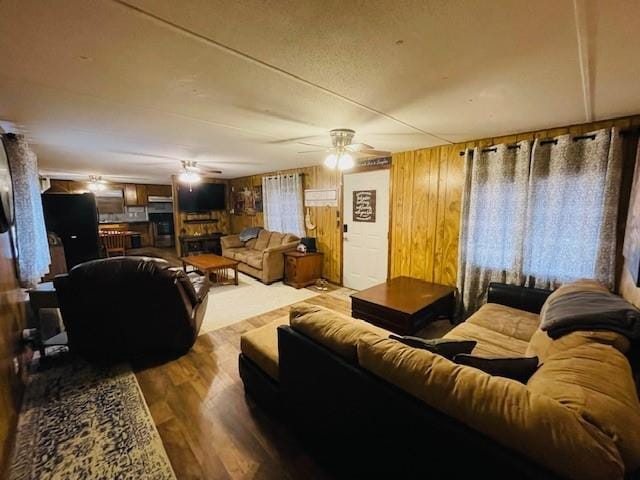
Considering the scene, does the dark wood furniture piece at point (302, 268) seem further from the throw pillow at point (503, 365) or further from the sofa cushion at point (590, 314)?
the throw pillow at point (503, 365)

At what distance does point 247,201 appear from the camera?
22.4 feet

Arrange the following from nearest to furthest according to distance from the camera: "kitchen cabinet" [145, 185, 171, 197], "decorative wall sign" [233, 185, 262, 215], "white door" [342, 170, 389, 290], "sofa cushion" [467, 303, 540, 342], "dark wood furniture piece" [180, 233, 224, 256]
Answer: "sofa cushion" [467, 303, 540, 342], "white door" [342, 170, 389, 290], "decorative wall sign" [233, 185, 262, 215], "dark wood furniture piece" [180, 233, 224, 256], "kitchen cabinet" [145, 185, 171, 197]

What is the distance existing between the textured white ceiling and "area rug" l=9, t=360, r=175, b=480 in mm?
2079

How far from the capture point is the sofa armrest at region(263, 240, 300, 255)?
15.5 feet

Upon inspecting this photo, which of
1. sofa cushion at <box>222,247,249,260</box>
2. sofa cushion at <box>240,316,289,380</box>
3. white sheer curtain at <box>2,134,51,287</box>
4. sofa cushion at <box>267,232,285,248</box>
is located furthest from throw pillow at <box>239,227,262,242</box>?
sofa cushion at <box>240,316,289,380</box>

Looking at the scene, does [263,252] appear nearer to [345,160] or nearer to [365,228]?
[365,228]

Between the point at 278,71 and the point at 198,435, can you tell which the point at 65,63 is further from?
the point at 198,435

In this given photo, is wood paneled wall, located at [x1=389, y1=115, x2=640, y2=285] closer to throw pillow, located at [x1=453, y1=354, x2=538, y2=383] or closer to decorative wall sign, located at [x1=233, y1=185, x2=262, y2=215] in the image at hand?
throw pillow, located at [x1=453, y1=354, x2=538, y2=383]

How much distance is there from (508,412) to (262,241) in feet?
17.4

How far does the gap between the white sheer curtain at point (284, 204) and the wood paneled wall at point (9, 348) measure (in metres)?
3.71

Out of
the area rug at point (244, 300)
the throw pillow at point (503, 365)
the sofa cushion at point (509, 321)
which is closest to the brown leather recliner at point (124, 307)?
the area rug at point (244, 300)

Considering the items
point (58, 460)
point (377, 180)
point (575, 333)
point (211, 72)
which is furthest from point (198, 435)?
point (377, 180)

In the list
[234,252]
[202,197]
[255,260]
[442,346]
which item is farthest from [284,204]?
[442,346]

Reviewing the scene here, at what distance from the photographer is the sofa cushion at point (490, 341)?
5.92 ft
